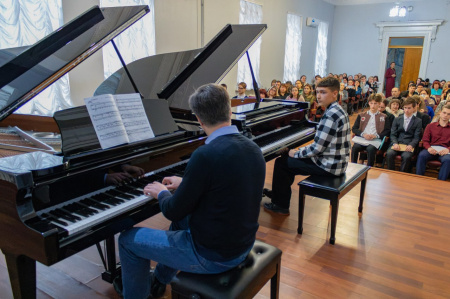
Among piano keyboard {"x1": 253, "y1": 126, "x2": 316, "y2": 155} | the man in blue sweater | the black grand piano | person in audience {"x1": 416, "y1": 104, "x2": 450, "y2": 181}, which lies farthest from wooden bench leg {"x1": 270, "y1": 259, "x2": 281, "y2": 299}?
person in audience {"x1": 416, "y1": 104, "x2": 450, "y2": 181}

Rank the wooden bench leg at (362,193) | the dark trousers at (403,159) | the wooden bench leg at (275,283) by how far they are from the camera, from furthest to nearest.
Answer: the dark trousers at (403,159)
the wooden bench leg at (362,193)
the wooden bench leg at (275,283)

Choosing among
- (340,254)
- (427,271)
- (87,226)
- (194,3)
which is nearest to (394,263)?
(427,271)

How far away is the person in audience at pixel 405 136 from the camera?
468cm

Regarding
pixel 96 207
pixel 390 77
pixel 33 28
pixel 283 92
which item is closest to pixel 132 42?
pixel 33 28

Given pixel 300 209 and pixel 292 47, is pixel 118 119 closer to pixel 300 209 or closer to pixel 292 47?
pixel 300 209

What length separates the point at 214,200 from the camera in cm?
142

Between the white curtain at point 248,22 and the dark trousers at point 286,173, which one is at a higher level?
the white curtain at point 248,22

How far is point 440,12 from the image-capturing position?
1233cm

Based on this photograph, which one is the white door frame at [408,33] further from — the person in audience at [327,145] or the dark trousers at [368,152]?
the person in audience at [327,145]

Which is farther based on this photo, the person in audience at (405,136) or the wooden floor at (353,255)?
the person in audience at (405,136)

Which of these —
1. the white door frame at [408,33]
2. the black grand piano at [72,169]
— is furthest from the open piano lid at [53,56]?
the white door frame at [408,33]

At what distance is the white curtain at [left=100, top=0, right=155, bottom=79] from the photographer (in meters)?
6.07

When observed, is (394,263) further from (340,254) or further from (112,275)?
(112,275)

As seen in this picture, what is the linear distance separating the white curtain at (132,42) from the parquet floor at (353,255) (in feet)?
12.9
